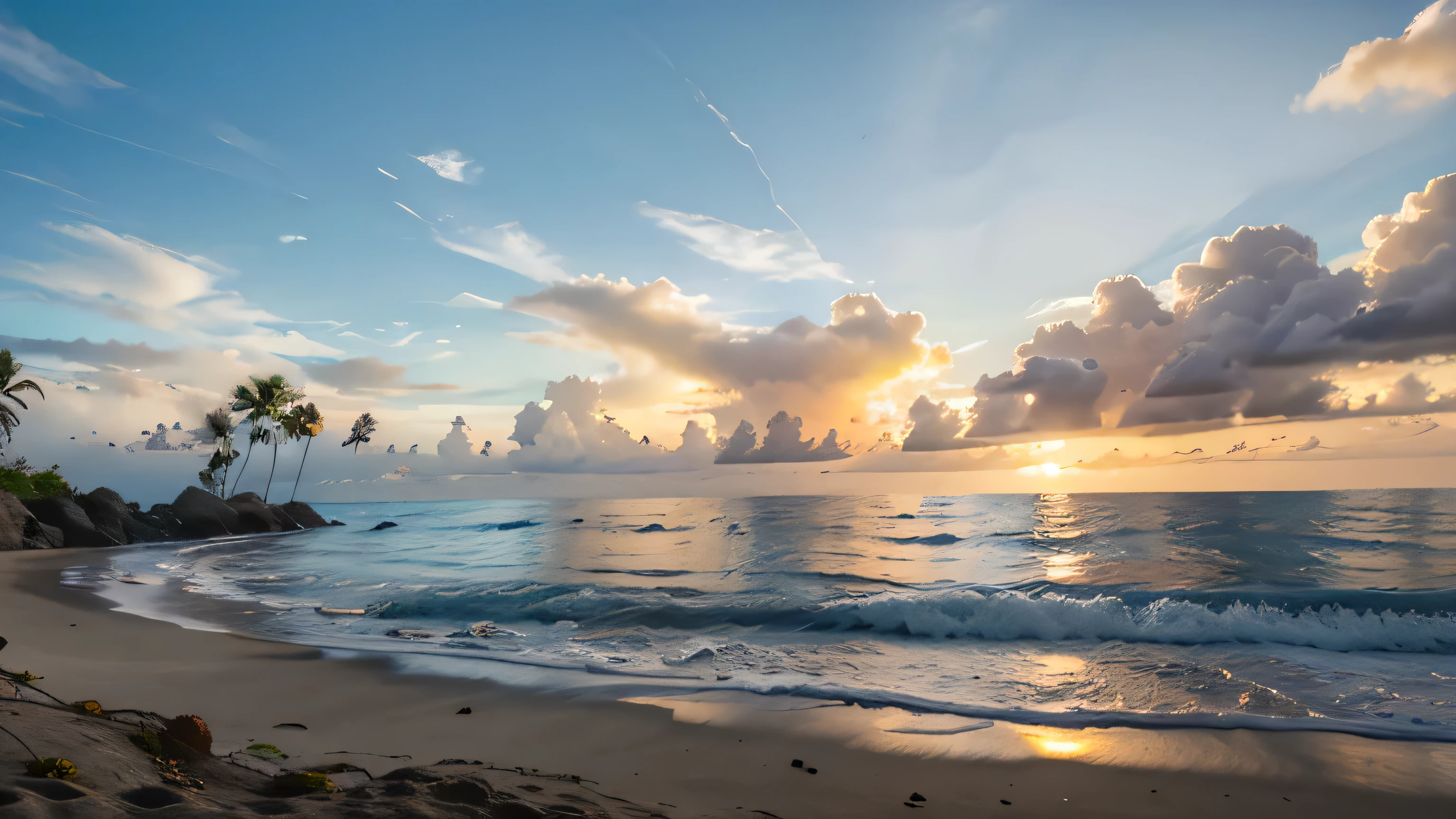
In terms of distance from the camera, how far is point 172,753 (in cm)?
415

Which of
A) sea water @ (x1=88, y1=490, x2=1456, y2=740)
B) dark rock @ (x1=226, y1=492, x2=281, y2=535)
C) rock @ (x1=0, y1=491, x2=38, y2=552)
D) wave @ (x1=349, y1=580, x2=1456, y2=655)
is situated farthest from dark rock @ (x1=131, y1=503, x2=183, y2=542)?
wave @ (x1=349, y1=580, x2=1456, y2=655)

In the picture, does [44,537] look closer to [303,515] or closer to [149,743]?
[303,515]

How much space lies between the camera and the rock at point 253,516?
51.6 metres

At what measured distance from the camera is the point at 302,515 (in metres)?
61.6

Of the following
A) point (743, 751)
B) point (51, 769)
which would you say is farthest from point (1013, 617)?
point (51, 769)

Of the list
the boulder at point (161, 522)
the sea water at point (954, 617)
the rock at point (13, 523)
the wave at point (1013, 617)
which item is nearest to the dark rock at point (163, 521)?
the boulder at point (161, 522)

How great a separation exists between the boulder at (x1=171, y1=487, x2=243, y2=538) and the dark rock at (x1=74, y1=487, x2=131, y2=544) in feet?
16.7

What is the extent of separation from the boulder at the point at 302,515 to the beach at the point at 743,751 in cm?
6233

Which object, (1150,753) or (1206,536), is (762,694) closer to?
(1150,753)

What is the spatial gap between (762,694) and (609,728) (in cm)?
237

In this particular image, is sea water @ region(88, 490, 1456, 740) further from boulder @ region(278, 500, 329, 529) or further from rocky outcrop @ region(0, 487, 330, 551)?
boulder @ region(278, 500, 329, 529)

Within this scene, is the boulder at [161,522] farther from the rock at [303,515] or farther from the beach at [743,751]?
the beach at [743,751]

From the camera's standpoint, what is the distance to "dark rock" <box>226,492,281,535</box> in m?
51.6

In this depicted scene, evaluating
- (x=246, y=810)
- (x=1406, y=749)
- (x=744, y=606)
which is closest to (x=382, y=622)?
(x=744, y=606)
